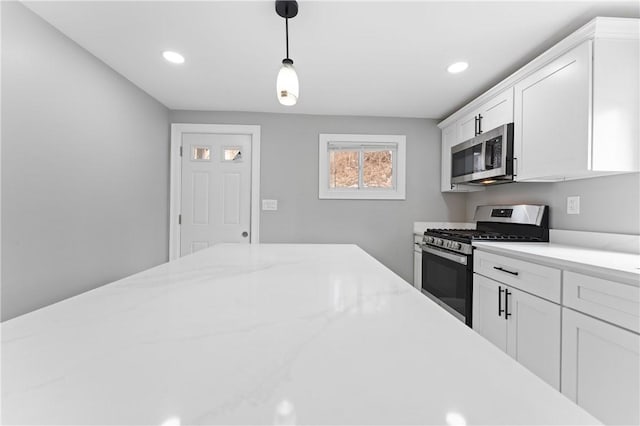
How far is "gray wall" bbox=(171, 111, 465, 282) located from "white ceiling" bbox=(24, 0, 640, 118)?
60 cm

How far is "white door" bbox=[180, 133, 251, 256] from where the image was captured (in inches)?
135

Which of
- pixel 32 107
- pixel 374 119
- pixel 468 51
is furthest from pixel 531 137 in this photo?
pixel 32 107

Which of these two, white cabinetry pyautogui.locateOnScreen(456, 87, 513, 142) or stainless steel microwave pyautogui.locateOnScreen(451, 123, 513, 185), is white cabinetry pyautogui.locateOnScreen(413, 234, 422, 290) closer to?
stainless steel microwave pyautogui.locateOnScreen(451, 123, 513, 185)

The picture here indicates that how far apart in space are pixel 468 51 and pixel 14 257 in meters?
3.06

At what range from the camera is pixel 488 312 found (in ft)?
6.81

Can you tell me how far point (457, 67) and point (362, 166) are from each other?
1.50 m

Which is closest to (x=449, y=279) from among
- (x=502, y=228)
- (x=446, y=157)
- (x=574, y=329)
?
(x=502, y=228)

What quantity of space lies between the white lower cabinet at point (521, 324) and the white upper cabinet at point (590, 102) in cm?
82

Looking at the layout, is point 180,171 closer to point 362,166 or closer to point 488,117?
point 362,166

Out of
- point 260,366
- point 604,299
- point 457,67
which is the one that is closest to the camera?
point 260,366

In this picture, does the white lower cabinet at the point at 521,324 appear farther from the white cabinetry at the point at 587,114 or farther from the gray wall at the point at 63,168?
the gray wall at the point at 63,168

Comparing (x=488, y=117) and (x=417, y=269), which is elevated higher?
(x=488, y=117)

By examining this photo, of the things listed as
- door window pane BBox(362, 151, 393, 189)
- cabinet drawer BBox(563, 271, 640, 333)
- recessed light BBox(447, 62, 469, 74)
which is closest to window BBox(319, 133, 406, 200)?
door window pane BBox(362, 151, 393, 189)

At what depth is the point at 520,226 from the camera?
2527mm
